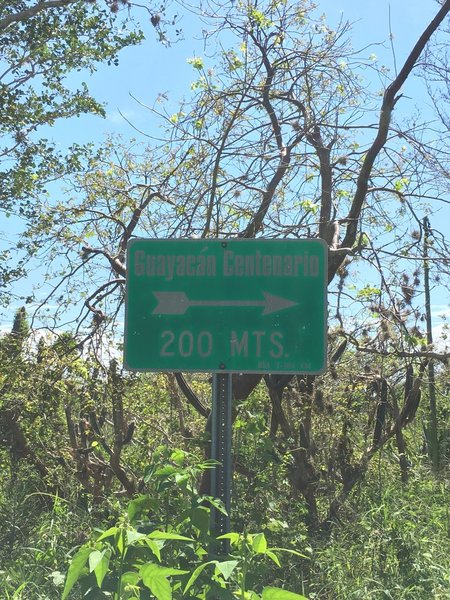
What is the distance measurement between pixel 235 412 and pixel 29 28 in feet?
16.4

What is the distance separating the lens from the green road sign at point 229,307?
124 inches

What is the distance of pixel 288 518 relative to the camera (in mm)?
5160

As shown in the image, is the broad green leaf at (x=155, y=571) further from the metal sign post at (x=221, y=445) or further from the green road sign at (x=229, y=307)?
the green road sign at (x=229, y=307)

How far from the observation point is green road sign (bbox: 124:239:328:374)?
3.15 meters

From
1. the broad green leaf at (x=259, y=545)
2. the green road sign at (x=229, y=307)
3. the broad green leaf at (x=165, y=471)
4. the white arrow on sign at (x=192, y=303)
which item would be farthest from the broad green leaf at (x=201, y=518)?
the white arrow on sign at (x=192, y=303)

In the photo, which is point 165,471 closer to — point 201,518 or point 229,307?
point 201,518

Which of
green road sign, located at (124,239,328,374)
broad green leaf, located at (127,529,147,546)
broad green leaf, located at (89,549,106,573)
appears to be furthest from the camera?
green road sign, located at (124,239,328,374)

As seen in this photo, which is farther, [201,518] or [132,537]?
[201,518]

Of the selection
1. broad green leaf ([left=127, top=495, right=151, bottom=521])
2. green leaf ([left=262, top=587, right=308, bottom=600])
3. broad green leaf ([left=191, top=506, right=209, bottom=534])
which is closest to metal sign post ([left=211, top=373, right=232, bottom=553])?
broad green leaf ([left=191, top=506, right=209, bottom=534])

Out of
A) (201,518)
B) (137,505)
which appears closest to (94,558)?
(137,505)

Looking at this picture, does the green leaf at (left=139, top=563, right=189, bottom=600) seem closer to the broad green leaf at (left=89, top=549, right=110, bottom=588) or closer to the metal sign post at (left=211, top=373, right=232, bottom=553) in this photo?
the broad green leaf at (left=89, top=549, right=110, bottom=588)

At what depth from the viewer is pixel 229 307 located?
3207 mm

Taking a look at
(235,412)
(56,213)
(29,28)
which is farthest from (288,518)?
(29,28)

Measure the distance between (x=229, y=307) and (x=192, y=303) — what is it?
172mm
